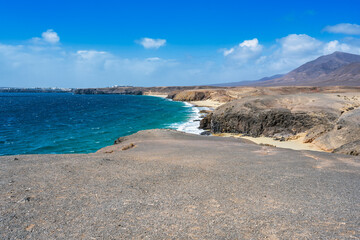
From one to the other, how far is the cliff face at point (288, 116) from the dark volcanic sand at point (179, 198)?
10.6 metres

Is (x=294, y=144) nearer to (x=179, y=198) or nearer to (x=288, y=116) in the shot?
(x=288, y=116)

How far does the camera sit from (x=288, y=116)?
24406mm

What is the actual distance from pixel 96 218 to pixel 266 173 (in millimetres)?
5976

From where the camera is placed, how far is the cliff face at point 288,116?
20.3 metres

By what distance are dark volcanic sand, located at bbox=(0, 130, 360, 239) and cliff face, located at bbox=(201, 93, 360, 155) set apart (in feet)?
34.8

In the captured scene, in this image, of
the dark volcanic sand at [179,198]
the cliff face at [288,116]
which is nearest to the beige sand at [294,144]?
the cliff face at [288,116]

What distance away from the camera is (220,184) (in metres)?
7.65

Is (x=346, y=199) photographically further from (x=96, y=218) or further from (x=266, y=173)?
(x=96, y=218)

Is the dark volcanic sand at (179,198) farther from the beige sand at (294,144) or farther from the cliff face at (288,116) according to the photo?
the cliff face at (288,116)

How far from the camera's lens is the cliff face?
66.5 feet

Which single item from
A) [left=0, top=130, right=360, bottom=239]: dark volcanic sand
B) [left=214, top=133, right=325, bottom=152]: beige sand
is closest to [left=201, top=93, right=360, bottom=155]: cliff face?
[left=214, top=133, right=325, bottom=152]: beige sand

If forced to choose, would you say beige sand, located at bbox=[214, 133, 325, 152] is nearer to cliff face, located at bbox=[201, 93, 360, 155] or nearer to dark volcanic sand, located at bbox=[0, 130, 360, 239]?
cliff face, located at bbox=[201, 93, 360, 155]

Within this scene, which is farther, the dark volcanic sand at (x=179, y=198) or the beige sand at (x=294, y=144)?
the beige sand at (x=294, y=144)

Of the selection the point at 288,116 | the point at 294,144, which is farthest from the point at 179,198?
the point at 288,116
